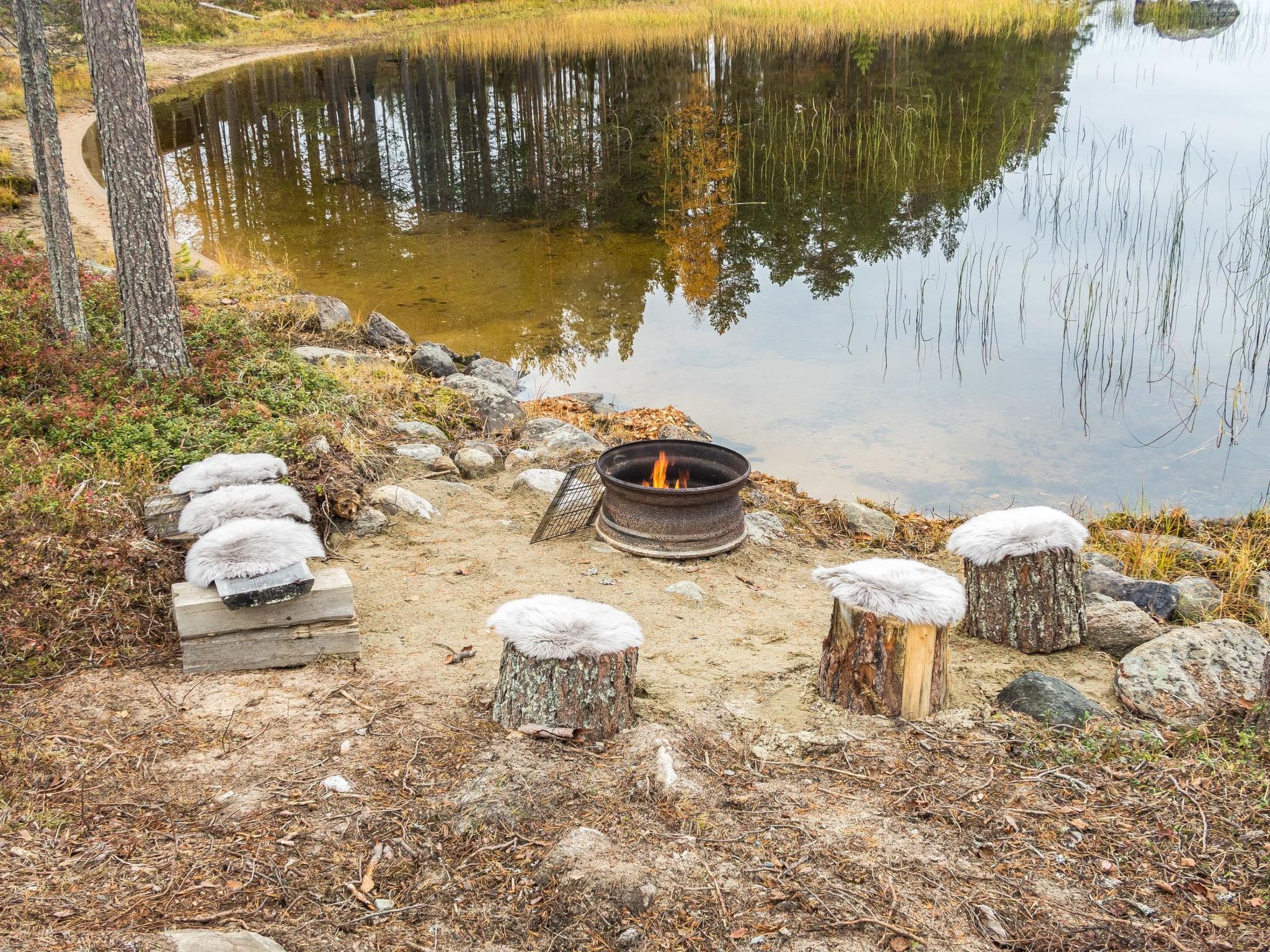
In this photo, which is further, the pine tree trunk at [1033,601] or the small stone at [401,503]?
the small stone at [401,503]

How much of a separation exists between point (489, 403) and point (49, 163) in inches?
155

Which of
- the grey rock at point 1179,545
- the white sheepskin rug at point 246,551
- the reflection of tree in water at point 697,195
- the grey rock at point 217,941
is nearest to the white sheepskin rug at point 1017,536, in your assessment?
the grey rock at point 1179,545

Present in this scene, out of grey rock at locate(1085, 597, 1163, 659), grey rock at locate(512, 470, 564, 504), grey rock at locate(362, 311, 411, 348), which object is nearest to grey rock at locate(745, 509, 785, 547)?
grey rock at locate(512, 470, 564, 504)

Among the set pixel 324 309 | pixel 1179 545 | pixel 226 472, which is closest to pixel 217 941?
pixel 226 472

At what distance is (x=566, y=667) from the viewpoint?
12.3 feet

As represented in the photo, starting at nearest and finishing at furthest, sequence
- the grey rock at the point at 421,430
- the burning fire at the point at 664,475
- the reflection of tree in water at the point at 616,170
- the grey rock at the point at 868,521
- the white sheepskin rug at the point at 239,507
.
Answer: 1. the white sheepskin rug at the point at 239,507
2. the burning fire at the point at 664,475
3. the grey rock at the point at 868,521
4. the grey rock at the point at 421,430
5. the reflection of tree in water at the point at 616,170

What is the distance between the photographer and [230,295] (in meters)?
10.2

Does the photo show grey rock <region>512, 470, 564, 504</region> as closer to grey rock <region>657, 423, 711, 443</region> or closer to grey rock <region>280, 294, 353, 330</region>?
grey rock <region>657, 423, 711, 443</region>

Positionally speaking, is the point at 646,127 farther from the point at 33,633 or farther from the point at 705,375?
the point at 33,633

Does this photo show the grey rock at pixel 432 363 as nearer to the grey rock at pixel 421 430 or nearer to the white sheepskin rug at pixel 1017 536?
the grey rock at pixel 421 430

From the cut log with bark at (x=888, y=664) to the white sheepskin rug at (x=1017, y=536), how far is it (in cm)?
86

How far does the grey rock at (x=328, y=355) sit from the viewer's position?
9.01 metres

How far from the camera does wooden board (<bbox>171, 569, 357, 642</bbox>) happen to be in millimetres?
4379

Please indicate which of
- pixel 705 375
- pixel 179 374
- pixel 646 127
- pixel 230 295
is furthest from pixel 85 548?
pixel 646 127
